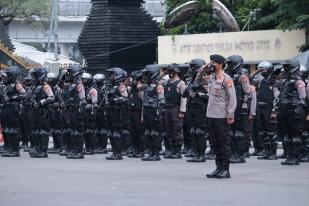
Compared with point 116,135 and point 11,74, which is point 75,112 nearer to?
point 116,135

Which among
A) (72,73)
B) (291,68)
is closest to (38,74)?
(72,73)

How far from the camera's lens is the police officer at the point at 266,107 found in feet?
76.8

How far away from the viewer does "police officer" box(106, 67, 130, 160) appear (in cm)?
2394

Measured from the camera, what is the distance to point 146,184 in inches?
666

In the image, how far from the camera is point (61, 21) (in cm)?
7825

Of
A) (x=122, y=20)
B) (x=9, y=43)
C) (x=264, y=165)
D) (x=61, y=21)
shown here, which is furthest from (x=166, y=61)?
(x=61, y=21)

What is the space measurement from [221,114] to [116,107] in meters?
6.55

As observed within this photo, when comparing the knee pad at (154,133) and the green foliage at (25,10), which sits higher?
the green foliage at (25,10)

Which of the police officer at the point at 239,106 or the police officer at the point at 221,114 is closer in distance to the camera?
the police officer at the point at 221,114

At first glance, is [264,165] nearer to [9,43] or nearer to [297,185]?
[297,185]

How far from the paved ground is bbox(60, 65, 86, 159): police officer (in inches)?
57.7

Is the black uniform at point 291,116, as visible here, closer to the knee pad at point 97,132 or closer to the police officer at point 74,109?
the police officer at point 74,109

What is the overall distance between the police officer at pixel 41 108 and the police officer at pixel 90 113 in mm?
942

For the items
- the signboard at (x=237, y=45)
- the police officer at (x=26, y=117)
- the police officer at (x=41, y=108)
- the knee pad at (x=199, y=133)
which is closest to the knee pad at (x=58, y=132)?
the police officer at (x=26, y=117)
